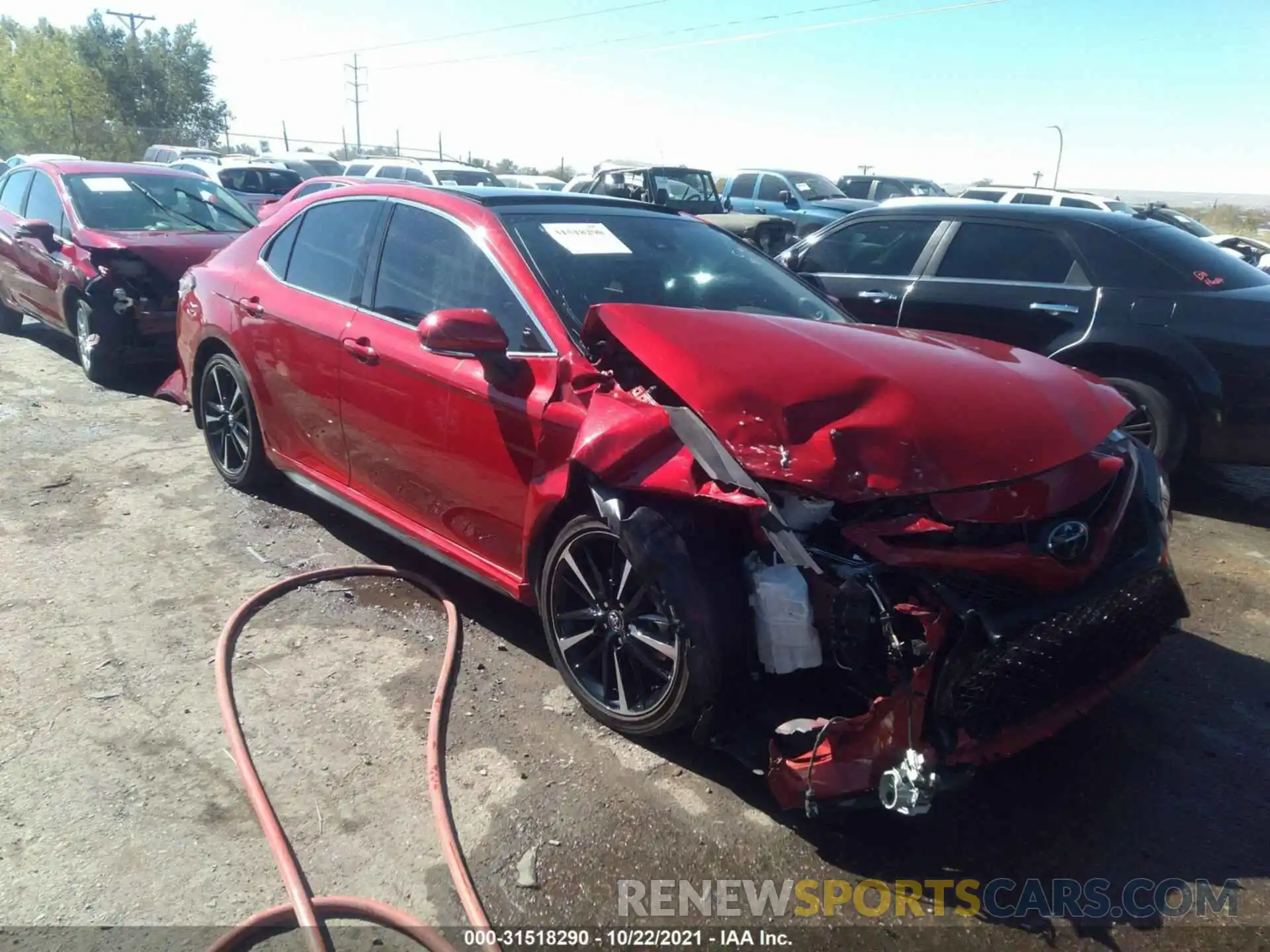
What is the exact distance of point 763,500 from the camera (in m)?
2.61

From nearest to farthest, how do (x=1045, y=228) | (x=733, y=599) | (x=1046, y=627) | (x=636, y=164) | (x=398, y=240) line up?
(x=1046, y=627), (x=733, y=599), (x=398, y=240), (x=1045, y=228), (x=636, y=164)

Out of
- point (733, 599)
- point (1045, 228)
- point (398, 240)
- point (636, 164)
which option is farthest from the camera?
point (636, 164)

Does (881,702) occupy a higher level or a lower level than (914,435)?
lower

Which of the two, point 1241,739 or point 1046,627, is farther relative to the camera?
point 1241,739

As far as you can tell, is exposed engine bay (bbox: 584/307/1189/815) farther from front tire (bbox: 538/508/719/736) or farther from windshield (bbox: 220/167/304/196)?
windshield (bbox: 220/167/304/196)

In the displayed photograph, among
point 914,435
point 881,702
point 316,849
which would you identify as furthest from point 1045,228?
point 316,849

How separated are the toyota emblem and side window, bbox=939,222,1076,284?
3.77 metres

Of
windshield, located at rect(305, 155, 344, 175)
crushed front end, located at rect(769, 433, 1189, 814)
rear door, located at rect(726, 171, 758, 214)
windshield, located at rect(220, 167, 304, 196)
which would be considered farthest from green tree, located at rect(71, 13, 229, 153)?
crushed front end, located at rect(769, 433, 1189, 814)

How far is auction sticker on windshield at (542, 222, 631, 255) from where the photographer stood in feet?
12.1

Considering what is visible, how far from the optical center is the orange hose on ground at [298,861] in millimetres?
2309

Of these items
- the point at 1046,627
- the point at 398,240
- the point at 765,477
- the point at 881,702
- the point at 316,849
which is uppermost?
the point at 398,240

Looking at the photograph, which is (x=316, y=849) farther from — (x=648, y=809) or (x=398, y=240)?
(x=398, y=240)

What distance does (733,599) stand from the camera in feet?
9.05

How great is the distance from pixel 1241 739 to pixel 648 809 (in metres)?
2.09
